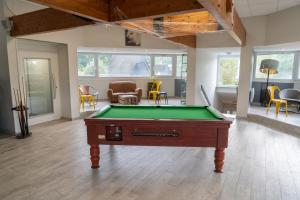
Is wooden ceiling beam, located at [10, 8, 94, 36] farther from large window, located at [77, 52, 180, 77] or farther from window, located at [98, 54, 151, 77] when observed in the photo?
window, located at [98, 54, 151, 77]

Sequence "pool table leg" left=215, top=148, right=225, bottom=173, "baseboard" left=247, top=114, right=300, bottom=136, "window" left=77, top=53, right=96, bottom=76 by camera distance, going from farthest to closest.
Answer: "window" left=77, top=53, right=96, bottom=76
"baseboard" left=247, top=114, right=300, bottom=136
"pool table leg" left=215, top=148, right=225, bottom=173

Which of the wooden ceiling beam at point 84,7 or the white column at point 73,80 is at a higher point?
the wooden ceiling beam at point 84,7

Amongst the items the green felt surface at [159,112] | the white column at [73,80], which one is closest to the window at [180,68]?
the white column at [73,80]

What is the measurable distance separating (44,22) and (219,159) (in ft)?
12.7

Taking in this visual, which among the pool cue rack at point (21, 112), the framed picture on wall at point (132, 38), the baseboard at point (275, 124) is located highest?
the framed picture on wall at point (132, 38)

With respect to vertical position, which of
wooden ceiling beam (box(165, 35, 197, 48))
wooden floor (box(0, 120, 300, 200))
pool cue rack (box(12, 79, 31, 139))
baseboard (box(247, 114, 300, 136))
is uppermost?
wooden ceiling beam (box(165, 35, 197, 48))

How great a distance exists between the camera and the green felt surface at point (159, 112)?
322cm

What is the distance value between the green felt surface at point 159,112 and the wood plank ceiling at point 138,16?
4.65 feet

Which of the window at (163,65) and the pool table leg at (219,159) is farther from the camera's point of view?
the window at (163,65)

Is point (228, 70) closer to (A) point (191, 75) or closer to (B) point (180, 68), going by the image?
(B) point (180, 68)

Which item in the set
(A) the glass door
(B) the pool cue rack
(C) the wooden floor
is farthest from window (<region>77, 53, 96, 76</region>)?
(C) the wooden floor

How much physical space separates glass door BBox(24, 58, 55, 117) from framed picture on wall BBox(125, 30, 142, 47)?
2.60m

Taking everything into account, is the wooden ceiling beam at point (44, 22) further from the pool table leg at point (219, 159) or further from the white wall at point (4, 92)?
the pool table leg at point (219, 159)

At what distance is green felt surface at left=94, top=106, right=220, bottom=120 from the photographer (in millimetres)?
3221
